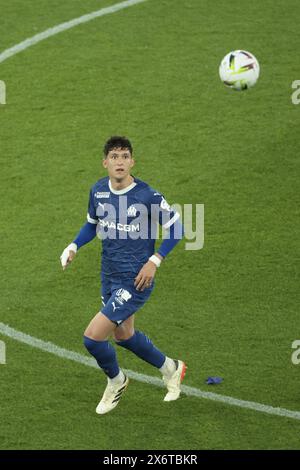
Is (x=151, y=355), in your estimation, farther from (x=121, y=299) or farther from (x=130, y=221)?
(x=130, y=221)

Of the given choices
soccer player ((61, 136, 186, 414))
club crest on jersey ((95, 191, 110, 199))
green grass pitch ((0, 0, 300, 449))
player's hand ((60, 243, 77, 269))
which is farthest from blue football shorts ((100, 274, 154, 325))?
green grass pitch ((0, 0, 300, 449))

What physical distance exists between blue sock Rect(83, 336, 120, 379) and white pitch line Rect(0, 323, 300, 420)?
65cm

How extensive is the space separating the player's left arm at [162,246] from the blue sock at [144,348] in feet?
1.62

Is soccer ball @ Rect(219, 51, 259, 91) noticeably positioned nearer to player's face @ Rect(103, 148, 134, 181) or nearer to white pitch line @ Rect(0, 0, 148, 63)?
player's face @ Rect(103, 148, 134, 181)

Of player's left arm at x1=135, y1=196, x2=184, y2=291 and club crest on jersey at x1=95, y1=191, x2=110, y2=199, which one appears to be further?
club crest on jersey at x1=95, y1=191, x2=110, y2=199

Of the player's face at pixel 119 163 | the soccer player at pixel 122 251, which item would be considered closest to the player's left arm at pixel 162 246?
the soccer player at pixel 122 251

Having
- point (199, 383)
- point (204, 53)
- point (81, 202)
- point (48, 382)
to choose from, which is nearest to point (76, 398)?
point (48, 382)

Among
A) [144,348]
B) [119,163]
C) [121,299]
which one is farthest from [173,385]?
[119,163]

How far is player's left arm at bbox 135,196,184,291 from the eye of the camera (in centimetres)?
934

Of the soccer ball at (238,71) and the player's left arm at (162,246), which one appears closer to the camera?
the player's left arm at (162,246)

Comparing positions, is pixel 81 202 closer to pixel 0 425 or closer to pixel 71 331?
pixel 71 331

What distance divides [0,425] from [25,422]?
207 mm

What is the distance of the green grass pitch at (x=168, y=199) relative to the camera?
9609 mm

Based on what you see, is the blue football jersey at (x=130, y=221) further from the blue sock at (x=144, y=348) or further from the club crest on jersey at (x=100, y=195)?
the blue sock at (x=144, y=348)
